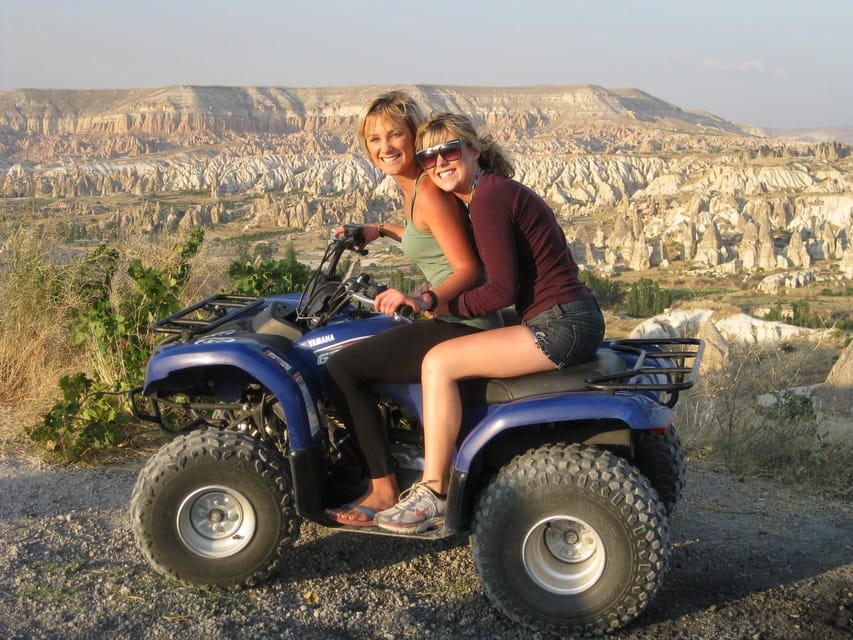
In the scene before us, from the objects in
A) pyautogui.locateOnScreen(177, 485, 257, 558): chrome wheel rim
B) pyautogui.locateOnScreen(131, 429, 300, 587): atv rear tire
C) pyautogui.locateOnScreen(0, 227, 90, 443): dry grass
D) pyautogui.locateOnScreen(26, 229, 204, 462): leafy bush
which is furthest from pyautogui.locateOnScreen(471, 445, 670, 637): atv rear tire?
pyautogui.locateOnScreen(0, 227, 90, 443): dry grass

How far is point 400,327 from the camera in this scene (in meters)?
4.29

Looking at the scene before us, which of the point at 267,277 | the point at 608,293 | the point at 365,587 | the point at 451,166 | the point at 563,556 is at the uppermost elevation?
the point at 451,166

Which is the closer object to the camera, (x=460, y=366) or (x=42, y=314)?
(x=460, y=366)

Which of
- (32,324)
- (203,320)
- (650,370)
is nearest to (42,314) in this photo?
(32,324)

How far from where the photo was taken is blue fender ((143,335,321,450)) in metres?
4.14

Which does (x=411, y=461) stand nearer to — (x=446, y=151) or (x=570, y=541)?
(x=570, y=541)

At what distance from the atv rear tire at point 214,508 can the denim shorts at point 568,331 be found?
4.62ft

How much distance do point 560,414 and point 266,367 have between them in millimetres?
1354

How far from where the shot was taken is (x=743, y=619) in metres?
4.23

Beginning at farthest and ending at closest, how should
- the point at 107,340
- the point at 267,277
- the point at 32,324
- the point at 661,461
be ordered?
1. the point at 267,277
2. the point at 32,324
3. the point at 107,340
4. the point at 661,461

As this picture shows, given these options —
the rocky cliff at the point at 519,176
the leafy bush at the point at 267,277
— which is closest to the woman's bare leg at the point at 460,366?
the leafy bush at the point at 267,277

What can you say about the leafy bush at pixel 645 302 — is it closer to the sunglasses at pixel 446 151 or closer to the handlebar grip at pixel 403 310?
the sunglasses at pixel 446 151

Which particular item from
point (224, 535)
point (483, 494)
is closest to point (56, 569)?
point (224, 535)

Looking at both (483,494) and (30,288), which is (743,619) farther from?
(30,288)
